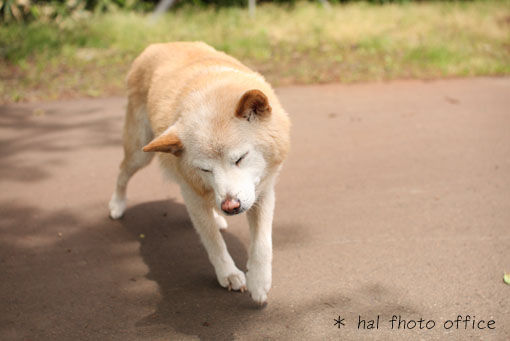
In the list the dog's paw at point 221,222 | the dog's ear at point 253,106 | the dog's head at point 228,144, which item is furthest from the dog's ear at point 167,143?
the dog's paw at point 221,222

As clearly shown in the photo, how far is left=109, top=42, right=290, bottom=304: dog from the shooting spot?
113 inches

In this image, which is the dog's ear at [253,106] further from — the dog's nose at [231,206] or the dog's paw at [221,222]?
the dog's paw at [221,222]

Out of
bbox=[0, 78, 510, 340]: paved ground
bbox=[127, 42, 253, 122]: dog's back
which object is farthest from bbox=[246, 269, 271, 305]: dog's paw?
bbox=[127, 42, 253, 122]: dog's back

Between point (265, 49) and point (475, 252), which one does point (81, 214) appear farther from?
point (265, 49)

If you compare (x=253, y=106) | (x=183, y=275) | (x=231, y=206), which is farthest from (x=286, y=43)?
(x=231, y=206)

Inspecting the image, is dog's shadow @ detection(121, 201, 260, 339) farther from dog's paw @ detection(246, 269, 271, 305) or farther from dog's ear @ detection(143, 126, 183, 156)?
dog's ear @ detection(143, 126, 183, 156)

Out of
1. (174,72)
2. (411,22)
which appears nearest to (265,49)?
(411,22)

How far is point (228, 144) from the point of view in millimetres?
2854

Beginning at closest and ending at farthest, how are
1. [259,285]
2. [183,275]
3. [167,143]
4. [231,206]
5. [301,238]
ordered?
[231,206], [167,143], [259,285], [183,275], [301,238]

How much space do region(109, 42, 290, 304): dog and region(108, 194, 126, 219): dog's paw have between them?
3.56ft

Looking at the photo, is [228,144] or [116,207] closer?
[228,144]

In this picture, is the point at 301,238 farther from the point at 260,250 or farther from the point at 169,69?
the point at 169,69

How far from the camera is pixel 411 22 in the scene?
1087cm

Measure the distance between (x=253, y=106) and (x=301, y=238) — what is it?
1.52m
